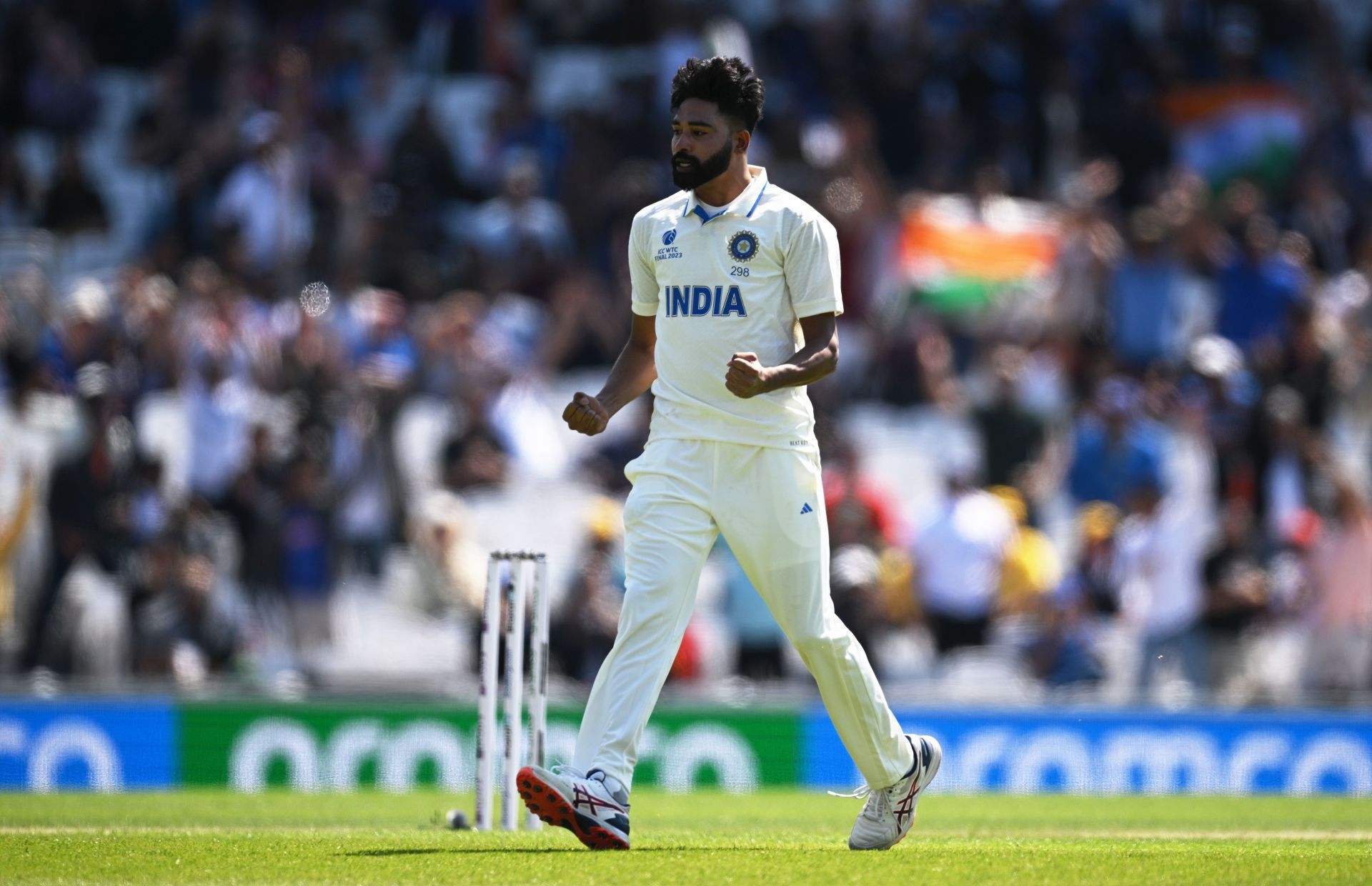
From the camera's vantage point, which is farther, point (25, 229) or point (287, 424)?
point (25, 229)

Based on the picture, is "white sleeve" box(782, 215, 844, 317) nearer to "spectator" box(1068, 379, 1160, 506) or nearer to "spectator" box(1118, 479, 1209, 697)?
"spectator" box(1118, 479, 1209, 697)

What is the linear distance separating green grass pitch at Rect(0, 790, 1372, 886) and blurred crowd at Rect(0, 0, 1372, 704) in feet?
11.5

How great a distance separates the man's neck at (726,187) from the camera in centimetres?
704

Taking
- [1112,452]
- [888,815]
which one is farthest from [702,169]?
[1112,452]

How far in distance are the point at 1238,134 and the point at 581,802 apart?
14.5 m

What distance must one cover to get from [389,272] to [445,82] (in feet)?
12.2

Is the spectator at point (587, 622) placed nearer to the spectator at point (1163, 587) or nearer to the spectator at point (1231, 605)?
the spectator at point (1163, 587)

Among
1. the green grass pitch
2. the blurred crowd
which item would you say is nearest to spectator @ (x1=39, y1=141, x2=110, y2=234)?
the blurred crowd

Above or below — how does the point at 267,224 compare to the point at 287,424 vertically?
above

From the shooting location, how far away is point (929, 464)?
1698cm

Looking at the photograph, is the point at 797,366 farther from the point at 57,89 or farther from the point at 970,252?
the point at 57,89

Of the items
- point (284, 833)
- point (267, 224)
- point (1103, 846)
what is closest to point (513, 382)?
point (267, 224)

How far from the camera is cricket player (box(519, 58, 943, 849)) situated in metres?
6.88

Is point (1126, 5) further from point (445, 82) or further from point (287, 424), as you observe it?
point (287, 424)
